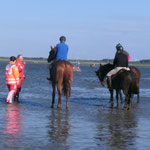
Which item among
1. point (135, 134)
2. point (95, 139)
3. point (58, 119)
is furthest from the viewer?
point (58, 119)

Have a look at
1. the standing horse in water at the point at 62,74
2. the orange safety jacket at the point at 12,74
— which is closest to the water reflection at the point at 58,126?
the standing horse in water at the point at 62,74

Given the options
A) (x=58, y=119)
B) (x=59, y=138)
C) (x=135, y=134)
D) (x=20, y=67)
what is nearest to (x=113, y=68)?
(x=20, y=67)

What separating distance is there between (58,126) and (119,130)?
1.47 metres

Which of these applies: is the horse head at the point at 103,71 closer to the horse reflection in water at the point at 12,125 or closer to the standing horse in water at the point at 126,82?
the standing horse in water at the point at 126,82

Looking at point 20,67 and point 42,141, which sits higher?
point 20,67

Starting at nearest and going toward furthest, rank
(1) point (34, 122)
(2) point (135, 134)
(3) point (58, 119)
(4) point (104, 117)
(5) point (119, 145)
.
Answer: (5) point (119, 145)
(2) point (135, 134)
(1) point (34, 122)
(3) point (58, 119)
(4) point (104, 117)

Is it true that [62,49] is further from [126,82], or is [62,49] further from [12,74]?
[126,82]

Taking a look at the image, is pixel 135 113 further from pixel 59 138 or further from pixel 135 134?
pixel 59 138

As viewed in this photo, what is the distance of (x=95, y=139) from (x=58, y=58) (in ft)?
21.9

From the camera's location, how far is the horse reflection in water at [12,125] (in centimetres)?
828

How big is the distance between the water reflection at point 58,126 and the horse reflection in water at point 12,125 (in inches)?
28.7

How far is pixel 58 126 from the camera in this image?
10289mm

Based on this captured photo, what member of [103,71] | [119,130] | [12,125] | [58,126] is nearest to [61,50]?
[103,71]

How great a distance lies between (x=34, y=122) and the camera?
1087 cm
